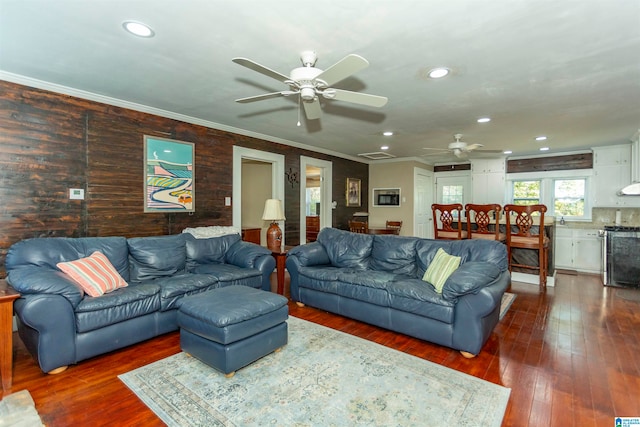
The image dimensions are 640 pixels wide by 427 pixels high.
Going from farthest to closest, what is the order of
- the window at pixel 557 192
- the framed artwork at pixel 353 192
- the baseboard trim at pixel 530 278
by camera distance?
the framed artwork at pixel 353 192
the window at pixel 557 192
the baseboard trim at pixel 530 278

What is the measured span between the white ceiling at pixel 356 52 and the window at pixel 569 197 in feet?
8.27

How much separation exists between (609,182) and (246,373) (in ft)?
24.5

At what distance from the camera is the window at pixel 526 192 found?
7.04 m

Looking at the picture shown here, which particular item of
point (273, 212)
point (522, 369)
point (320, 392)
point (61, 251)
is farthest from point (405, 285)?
point (61, 251)

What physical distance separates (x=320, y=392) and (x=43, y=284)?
7.24 feet

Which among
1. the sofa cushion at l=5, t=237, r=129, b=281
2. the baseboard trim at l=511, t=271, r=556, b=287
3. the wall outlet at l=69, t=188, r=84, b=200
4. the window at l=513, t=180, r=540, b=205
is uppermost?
the window at l=513, t=180, r=540, b=205

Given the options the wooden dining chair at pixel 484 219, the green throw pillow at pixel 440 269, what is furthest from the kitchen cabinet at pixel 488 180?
the green throw pillow at pixel 440 269

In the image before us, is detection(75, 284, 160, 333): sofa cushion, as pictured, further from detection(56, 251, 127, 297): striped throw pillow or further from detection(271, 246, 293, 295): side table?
detection(271, 246, 293, 295): side table

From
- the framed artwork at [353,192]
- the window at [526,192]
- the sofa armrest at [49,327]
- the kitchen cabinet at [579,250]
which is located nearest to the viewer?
the sofa armrest at [49,327]

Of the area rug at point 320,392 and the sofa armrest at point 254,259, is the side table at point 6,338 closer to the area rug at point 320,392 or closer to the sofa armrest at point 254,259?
the area rug at point 320,392

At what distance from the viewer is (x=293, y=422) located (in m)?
1.80

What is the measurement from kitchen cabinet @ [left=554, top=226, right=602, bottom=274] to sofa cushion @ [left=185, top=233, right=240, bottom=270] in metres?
6.76

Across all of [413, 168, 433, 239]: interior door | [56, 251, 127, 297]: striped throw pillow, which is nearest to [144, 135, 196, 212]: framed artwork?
[56, 251, 127, 297]: striped throw pillow

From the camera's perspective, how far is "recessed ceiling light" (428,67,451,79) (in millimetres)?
2773
